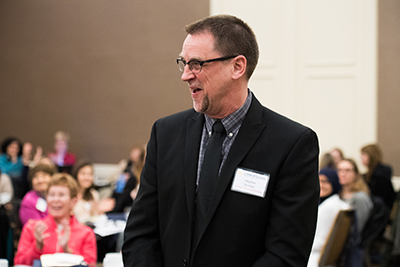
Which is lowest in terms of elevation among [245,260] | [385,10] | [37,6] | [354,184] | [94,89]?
[354,184]

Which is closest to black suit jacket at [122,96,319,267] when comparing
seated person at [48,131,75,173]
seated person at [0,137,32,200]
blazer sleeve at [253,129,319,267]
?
blazer sleeve at [253,129,319,267]

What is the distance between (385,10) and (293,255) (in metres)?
6.76

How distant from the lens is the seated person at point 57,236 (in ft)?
9.58

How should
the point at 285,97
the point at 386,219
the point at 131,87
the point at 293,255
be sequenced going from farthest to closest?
1. the point at 131,87
2. the point at 285,97
3. the point at 386,219
4. the point at 293,255

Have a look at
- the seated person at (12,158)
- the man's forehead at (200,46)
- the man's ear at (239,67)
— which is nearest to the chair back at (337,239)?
the man's ear at (239,67)

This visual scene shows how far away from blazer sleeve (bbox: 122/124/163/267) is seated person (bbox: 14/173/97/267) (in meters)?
A: 1.61

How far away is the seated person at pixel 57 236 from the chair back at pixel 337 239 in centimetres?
170

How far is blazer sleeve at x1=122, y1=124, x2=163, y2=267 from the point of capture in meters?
1.44

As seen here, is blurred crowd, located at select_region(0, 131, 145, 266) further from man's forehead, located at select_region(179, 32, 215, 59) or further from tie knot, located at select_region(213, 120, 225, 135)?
man's forehead, located at select_region(179, 32, 215, 59)

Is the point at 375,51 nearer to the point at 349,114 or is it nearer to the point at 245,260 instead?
the point at 349,114

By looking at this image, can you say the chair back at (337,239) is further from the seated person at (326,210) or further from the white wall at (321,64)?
the white wall at (321,64)

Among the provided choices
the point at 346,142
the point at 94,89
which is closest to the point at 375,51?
the point at 346,142

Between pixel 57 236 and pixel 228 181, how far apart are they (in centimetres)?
201

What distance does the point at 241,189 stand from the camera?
4.45 ft
